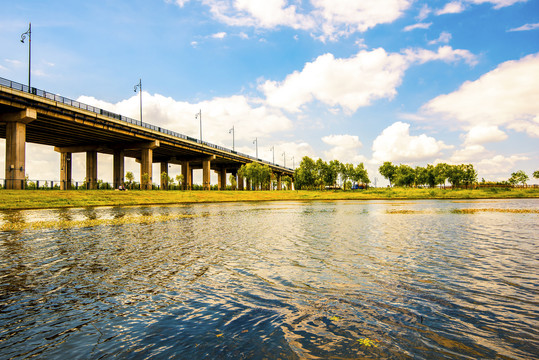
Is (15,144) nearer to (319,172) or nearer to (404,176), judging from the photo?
(319,172)

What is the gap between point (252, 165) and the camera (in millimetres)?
116062

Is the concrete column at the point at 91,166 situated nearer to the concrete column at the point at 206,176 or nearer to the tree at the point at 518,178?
the concrete column at the point at 206,176

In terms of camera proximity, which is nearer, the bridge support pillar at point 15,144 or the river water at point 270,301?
the river water at point 270,301

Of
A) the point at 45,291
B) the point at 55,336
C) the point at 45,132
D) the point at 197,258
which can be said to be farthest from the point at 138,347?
the point at 45,132

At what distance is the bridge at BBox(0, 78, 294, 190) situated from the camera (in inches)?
1960

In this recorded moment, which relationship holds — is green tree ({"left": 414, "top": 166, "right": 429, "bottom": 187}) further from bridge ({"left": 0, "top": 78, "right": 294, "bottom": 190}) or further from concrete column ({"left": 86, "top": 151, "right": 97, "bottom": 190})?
concrete column ({"left": 86, "top": 151, "right": 97, "bottom": 190})

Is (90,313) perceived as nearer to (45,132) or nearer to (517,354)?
(517,354)

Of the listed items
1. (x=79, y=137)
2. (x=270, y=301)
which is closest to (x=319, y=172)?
(x=79, y=137)

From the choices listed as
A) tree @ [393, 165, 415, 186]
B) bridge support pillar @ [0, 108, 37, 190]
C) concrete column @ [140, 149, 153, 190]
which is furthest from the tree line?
bridge support pillar @ [0, 108, 37, 190]

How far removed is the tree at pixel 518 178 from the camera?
139 meters

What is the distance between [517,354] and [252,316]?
172 inches

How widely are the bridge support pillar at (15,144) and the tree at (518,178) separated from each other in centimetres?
17984

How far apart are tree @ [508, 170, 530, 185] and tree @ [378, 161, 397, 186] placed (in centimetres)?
5194

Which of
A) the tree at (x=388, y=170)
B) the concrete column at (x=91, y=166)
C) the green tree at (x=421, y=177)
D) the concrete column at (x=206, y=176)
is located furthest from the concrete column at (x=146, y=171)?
the green tree at (x=421, y=177)
